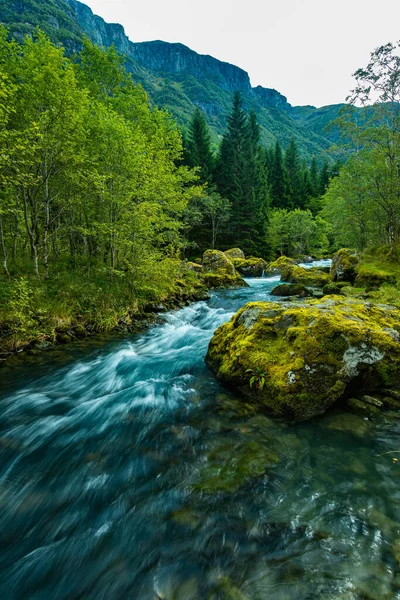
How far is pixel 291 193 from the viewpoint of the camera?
57406 mm

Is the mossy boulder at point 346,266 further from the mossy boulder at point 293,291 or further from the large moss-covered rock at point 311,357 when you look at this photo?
the large moss-covered rock at point 311,357

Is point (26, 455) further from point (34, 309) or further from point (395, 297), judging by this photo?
point (395, 297)

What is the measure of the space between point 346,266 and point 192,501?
57.6 ft

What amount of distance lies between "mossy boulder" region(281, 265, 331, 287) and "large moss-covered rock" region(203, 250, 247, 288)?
400 cm

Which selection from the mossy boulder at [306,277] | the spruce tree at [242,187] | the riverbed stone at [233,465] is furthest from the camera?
the spruce tree at [242,187]

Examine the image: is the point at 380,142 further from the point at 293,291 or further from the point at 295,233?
the point at 295,233

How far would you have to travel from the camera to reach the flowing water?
2.52 m

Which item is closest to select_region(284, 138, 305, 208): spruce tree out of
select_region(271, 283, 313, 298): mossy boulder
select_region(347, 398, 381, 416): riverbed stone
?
select_region(271, 283, 313, 298): mossy boulder

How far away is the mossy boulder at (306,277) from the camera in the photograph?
63.8ft

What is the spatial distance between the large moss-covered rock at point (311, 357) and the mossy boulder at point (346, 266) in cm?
1181

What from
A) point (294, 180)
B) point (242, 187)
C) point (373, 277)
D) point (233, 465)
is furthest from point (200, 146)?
point (233, 465)

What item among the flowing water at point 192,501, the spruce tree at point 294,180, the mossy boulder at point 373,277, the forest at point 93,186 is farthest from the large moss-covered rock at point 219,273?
the spruce tree at point 294,180

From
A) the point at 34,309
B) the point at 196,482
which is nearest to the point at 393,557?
the point at 196,482

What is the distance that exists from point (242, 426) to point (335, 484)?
156cm
